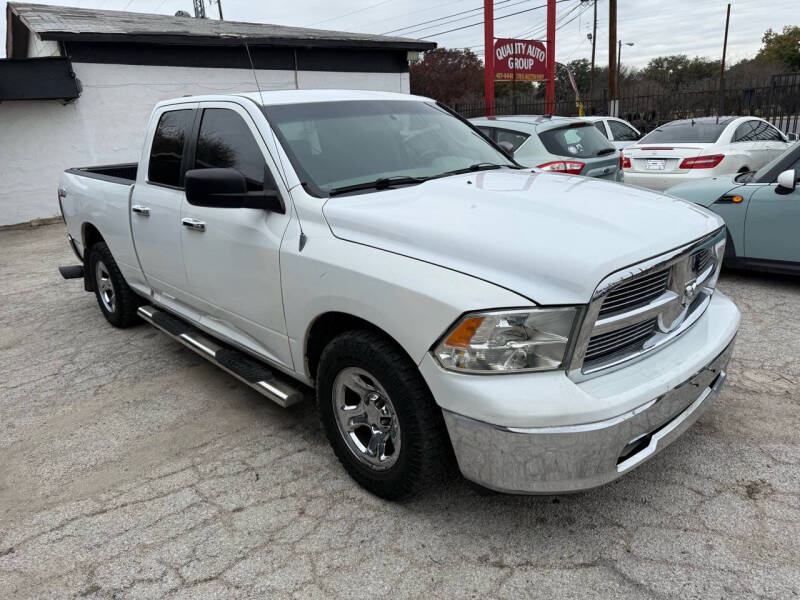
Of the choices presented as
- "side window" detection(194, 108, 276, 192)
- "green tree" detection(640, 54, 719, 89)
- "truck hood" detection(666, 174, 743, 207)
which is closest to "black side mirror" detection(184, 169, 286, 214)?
"side window" detection(194, 108, 276, 192)

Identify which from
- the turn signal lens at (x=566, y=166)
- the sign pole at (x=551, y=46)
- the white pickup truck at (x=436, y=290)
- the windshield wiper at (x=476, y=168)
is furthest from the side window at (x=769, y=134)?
the windshield wiper at (x=476, y=168)

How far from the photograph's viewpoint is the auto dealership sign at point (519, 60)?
52.3ft

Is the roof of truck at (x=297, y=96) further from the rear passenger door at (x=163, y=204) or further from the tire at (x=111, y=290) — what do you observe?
the tire at (x=111, y=290)

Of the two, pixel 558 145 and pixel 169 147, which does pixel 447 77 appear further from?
pixel 169 147

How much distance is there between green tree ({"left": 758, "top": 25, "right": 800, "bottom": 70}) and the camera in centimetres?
4757

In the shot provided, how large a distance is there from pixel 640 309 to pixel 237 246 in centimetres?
208

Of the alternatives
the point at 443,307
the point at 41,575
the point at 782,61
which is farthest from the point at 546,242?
the point at 782,61

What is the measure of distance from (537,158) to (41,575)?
21.7 ft

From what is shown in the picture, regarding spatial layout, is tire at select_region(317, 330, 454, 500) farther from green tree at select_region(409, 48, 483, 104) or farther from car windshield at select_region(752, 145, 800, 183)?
green tree at select_region(409, 48, 483, 104)

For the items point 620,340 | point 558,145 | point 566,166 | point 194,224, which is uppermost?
point 558,145

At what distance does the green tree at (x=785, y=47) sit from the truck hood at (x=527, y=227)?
53514mm

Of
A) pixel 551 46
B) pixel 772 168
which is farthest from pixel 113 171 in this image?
pixel 551 46

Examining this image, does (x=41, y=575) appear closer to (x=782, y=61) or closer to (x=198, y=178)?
(x=198, y=178)

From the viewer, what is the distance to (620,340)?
8.09ft
